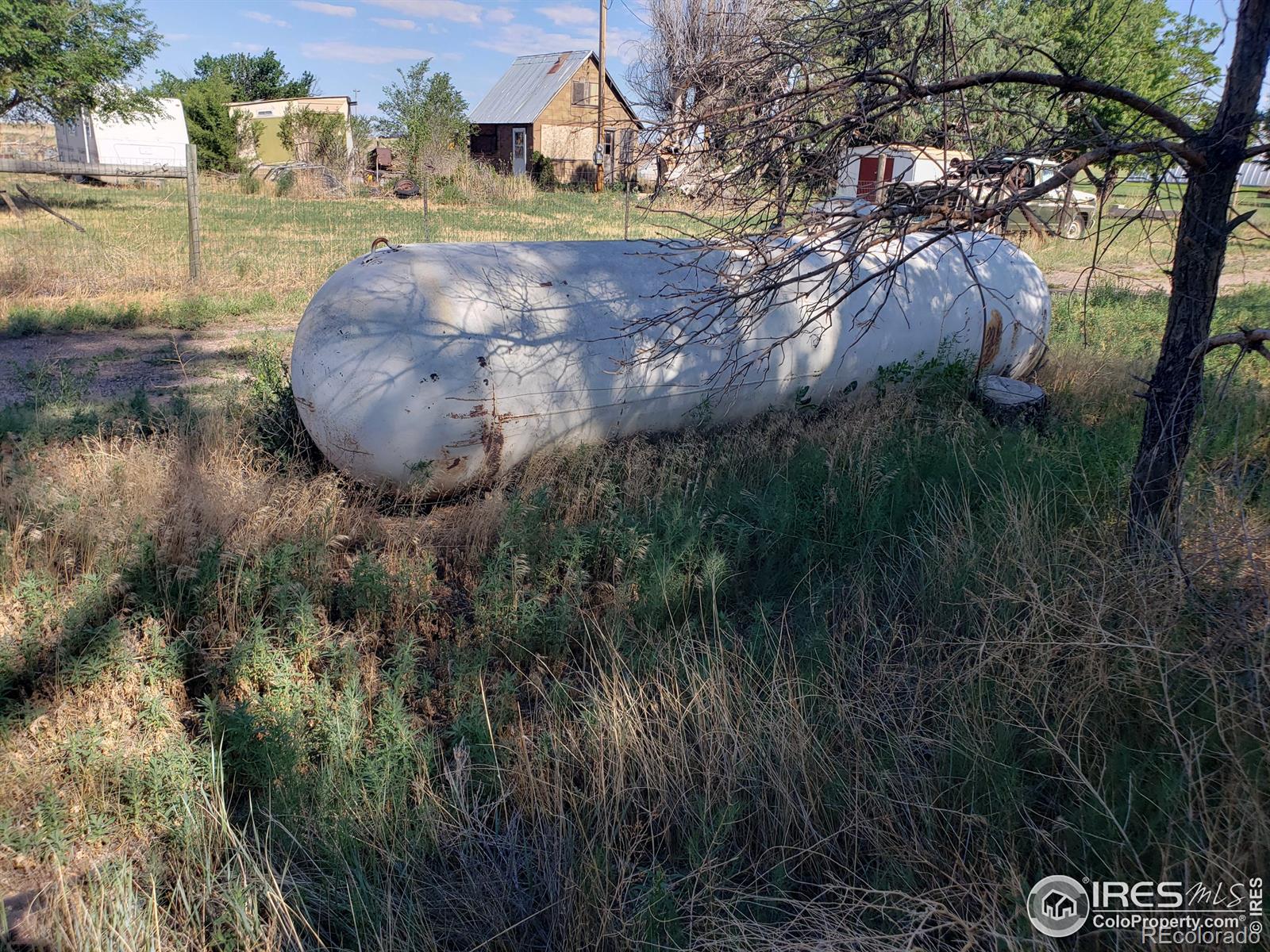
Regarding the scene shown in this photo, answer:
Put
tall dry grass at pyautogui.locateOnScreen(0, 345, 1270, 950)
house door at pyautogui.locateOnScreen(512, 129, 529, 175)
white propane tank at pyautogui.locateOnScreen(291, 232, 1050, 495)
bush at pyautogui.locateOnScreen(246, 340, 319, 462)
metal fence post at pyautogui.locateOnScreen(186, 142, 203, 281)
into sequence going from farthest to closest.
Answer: house door at pyautogui.locateOnScreen(512, 129, 529, 175) → metal fence post at pyautogui.locateOnScreen(186, 142, 203, 281) → bush at pyautogui.locateOnScreen(246, 340, 319, 462) → white propane tank at pyautogui.locateOnScreen(291, 232, 1050, 495) → tall dry grass at pyautogui.locateOnScreen(0, 345, 1270, 950)

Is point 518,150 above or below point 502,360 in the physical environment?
above

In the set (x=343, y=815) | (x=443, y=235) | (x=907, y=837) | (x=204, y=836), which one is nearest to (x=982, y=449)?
(x=907, y=837)

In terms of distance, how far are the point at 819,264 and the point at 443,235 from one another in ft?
42.4

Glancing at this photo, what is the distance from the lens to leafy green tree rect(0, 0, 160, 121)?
68.6ft

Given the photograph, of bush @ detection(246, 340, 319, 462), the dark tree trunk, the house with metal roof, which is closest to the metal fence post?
bush @ detection(246, 340, 319, 462)

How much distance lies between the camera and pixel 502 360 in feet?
17.5

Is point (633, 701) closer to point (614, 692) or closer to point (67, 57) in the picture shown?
point (614, 692)

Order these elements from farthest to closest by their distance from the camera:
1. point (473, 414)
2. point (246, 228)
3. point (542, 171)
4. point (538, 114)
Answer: point (538, 114)
point (542, 171)
point (246, 228)
point (473, 414)

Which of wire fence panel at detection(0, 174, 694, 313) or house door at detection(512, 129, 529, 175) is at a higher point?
house door at detection(512, 129, 529, 175)

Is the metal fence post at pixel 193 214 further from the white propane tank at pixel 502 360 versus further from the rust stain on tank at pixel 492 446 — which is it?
the rust stain on tank at pixel 492 446

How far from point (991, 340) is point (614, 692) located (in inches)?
235

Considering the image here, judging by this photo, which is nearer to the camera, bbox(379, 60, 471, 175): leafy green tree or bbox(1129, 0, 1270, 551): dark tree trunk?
bbox(1129, 0, 1270, 551): dark tree trunk

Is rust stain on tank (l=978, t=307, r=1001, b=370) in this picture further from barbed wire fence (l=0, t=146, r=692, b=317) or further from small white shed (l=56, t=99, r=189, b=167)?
small white shed (l=56, t=99, r=189, b=167)

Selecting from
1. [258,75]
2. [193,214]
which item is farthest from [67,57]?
[258,75]
